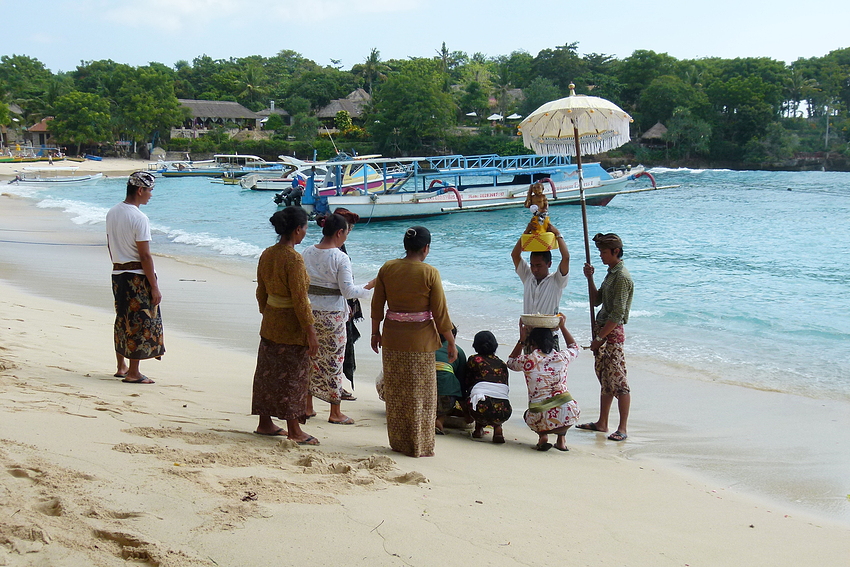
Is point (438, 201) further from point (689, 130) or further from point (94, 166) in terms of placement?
point (689, 130)

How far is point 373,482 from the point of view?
364 centimetres

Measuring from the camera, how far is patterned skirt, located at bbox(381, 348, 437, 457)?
4.25 meters

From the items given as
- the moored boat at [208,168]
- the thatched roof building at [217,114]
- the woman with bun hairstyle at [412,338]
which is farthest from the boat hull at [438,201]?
the thatched roof building at [217,114]

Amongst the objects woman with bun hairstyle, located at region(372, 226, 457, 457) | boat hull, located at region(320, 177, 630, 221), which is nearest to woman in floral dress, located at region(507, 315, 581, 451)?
woman with bun hairstyle, located at region(372, 226, 457, 457)

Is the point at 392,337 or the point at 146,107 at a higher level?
the point at 146,107

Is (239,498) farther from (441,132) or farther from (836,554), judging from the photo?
(441,132)

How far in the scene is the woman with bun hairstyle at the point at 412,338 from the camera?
13.5 feet

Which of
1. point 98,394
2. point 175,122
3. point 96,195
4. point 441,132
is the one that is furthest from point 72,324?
point 175,122

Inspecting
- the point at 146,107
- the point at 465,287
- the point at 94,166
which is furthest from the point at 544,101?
the point at 465,287

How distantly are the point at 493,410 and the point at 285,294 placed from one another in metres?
1.75

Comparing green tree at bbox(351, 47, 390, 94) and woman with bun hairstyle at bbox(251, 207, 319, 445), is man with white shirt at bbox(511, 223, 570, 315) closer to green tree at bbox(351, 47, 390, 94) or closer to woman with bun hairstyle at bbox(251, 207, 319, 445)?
woman with bun hairstyle at bbox(251, 207, 319, 445)

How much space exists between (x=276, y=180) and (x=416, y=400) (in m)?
42.4

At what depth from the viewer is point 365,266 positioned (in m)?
17.1

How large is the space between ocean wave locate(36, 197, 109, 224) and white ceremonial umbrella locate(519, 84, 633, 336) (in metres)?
22.8
